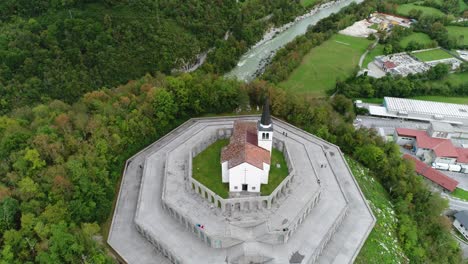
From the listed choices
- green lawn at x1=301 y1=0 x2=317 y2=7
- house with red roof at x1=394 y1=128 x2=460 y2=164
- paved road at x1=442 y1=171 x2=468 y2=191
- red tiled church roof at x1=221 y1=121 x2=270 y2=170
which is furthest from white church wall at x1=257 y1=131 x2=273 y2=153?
green lawn at x1=301 y1=0 x2=317 y2=7

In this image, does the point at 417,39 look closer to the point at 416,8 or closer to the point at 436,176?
the point at 416,8

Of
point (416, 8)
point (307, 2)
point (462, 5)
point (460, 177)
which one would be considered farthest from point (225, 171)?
point (462, 5)

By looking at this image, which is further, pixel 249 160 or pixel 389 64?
pixel 389 64

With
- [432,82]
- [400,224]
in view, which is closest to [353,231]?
[400,224]

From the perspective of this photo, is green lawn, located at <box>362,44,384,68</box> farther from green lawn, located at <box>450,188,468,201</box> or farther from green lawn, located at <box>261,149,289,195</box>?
green lawn, located at <box>261,149,289,195</box>

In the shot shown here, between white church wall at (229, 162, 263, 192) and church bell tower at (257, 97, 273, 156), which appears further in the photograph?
church bell tower at (257, 97, 273, 156)

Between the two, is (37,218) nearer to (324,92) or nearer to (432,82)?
(324,92)

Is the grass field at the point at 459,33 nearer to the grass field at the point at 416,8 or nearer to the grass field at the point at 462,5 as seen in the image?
the grass field at the point at 416,8
